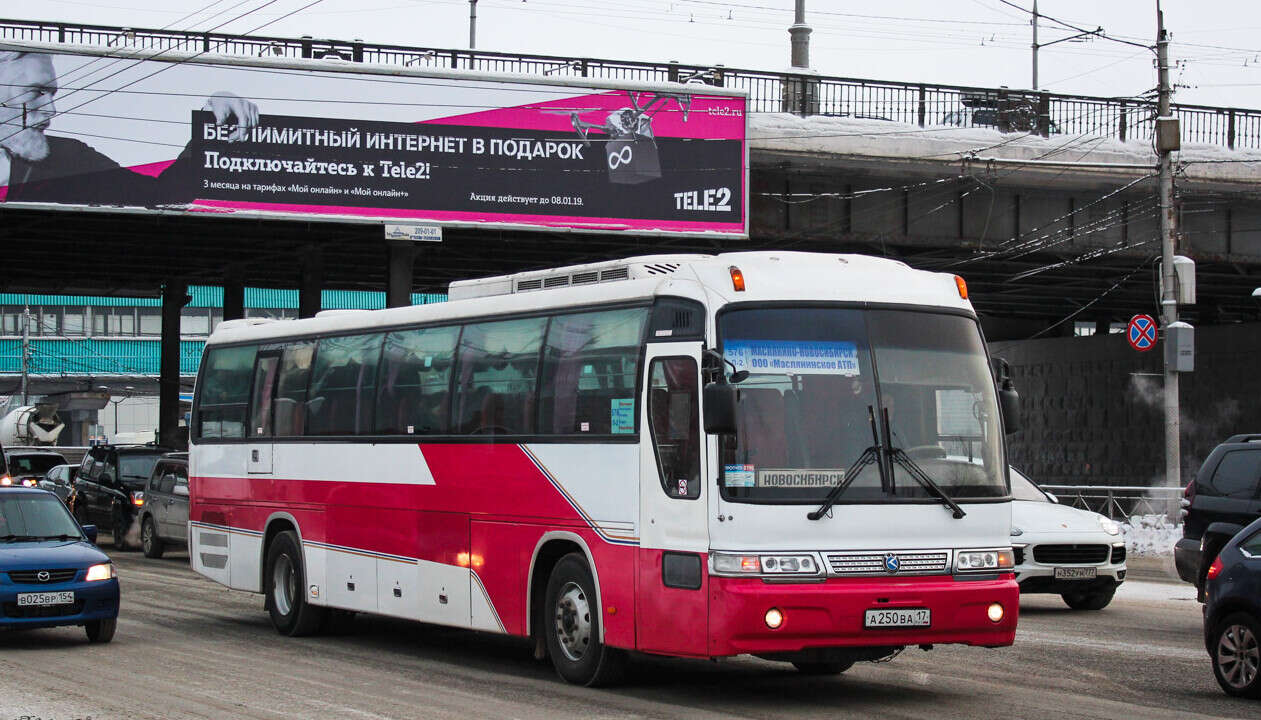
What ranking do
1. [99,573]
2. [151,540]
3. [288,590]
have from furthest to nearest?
[151,540] < [288,590] < [99,573]

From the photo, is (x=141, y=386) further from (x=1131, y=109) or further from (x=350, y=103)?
(x=1131, y=109)

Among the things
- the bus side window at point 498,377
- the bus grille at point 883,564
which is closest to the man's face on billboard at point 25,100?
the bus side window at point 498,377

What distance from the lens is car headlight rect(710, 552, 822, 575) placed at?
10.3 metres

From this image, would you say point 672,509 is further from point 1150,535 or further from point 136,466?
point 136,466

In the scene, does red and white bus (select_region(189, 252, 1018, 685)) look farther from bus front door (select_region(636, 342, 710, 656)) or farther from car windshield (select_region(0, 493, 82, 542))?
car windshield (select_region(0, 493, 82, 542))

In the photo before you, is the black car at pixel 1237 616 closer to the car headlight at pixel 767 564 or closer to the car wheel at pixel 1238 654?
the car wheel at pixel 1238 654

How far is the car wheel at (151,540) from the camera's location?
28156mm

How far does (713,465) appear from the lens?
10.5m

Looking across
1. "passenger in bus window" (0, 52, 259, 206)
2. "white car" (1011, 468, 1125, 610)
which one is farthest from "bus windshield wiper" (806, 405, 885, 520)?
"passenger in bus window" (0, 52, 259, 206)

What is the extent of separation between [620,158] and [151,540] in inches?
552

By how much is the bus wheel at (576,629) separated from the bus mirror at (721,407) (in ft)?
6.46

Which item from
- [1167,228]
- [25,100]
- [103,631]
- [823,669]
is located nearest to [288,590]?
[103,631]

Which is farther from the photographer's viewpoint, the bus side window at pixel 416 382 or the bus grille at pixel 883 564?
the bus side window at pixel 416 382

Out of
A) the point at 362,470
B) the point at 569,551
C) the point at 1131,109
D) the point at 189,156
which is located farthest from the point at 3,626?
the point at 1131,109
